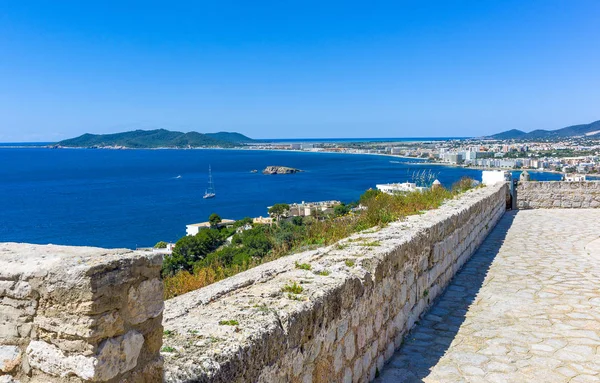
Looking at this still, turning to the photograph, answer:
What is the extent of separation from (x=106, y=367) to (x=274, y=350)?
39.8 inches

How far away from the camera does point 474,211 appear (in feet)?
28.6

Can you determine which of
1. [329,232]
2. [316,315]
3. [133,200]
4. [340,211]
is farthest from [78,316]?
[133,200]

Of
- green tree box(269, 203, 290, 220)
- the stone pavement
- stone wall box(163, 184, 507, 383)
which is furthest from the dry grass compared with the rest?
green tree box(269, 203, 290, 220)

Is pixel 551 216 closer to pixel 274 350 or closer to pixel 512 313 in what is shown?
pixel 512 313

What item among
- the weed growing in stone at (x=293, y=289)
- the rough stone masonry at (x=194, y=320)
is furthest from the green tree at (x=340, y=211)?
the weed growing in stone at (x=293, y=289)

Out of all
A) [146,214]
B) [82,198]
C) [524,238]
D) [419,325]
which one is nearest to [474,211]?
[524,238]

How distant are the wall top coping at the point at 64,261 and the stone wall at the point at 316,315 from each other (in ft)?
1.74

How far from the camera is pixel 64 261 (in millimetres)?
1687

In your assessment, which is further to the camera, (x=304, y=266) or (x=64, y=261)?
(x=304, y=266)

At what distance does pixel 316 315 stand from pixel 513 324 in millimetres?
3123

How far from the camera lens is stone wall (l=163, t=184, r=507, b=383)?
7.27 feet

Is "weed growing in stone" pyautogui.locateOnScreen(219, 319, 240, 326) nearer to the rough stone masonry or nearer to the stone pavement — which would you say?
the rough stone masonry

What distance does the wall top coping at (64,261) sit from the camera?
1.63 metres

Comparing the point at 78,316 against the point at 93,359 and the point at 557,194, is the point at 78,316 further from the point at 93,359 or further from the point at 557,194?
the point at 557,194
